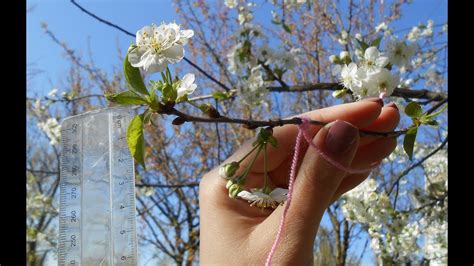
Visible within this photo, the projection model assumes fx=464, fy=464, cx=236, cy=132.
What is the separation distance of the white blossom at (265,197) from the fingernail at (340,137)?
131mm

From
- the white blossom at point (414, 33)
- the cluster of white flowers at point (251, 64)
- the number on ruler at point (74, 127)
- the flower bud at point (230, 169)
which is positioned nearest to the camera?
the flower bud at point (230, 169)

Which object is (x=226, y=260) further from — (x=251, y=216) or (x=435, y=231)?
(x=435, y=231)

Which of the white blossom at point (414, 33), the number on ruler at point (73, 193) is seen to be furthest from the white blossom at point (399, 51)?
the white blossom at point (414, 33)

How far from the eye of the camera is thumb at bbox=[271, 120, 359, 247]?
74 cm

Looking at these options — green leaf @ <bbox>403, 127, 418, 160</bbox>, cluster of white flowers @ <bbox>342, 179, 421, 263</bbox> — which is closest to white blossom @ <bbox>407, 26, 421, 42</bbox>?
cluster of white flowers @ <bbox>342, 179, 421, 263</bbox>

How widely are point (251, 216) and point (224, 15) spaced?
3.98m

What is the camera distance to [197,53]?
4781 millimetres

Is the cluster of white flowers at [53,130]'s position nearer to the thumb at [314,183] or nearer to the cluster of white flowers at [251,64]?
the cluster of white flowers at [251,64]

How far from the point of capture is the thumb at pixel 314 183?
742mm

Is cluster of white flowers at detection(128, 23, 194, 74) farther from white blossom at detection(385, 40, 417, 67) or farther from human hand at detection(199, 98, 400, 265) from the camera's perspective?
white blossom at detection(385, 40, 417, 67)

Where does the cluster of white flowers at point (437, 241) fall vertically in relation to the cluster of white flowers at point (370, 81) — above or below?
below

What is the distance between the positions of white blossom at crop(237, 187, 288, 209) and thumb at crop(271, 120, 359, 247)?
0.04 metres

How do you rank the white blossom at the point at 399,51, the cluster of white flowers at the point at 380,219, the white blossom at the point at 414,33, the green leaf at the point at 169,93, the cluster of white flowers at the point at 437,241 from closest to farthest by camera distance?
the green leaf at the point at 169,93
the white blossom at the point at 399,51
the cluster of white flowers at the point at 380,219
the cluster of white flowers at the point at 437,241
the white blossom at the point at 414,33
